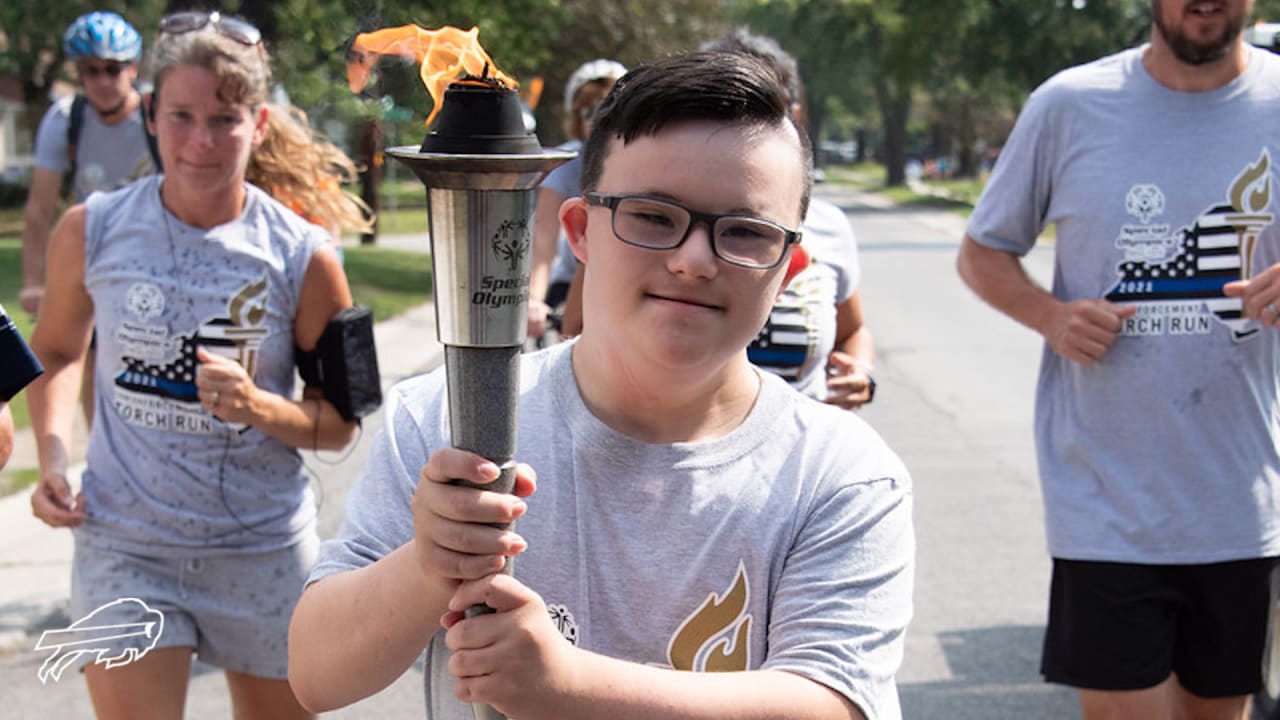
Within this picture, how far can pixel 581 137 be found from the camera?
6.56 meters

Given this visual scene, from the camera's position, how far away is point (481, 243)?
1.58 metres

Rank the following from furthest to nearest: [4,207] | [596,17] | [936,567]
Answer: [4,207] → [596,17] → [936,567]

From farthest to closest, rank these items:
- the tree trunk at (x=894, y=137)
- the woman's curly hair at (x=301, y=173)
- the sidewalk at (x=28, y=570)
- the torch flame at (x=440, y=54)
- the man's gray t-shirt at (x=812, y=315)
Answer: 1. the tree trunk at (x=894, y=137)
2. the sidewalk at (x=28, y=570)
3. the woman's curly hair at (x=301, y=173)
4. the man's gray t-shirt at (x=812, y=315)
5. the torch flame at (x=440, y=54)

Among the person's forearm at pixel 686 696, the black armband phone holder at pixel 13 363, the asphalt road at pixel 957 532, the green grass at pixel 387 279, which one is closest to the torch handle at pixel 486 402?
the person's forearm at pixel 686 696

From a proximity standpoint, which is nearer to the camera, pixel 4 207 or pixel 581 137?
pixel 581 137

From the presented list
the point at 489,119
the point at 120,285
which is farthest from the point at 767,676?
the point at 120,285

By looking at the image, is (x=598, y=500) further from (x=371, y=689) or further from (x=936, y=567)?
(x=936, y=567)

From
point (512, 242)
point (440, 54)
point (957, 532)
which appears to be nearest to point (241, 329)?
point (440, 54)

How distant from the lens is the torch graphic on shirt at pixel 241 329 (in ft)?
12.5

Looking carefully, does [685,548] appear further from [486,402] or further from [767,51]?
[767,51]

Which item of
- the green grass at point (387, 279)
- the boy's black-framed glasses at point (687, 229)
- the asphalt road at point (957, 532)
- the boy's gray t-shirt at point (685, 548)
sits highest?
the boy's black-framed glasses at point (687, 229)

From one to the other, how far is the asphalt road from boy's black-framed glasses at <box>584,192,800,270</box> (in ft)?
7.85

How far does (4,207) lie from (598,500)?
1701 inches

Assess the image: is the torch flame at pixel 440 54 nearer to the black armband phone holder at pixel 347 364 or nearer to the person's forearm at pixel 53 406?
the black armband phone holder at pixel 347 364
